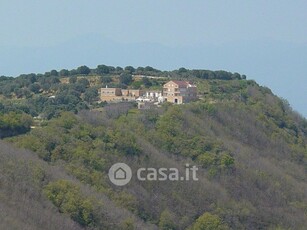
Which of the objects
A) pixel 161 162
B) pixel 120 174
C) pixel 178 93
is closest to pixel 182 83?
pixel 178 93

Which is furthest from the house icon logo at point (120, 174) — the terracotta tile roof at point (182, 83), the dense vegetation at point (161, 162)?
the terracotta tile roof at point (182, 83)

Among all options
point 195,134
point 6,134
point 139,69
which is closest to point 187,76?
point 139,69

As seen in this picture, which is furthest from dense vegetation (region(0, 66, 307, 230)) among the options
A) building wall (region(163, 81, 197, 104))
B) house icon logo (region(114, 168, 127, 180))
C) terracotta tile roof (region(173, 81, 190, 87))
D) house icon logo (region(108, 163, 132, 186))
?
terracotta tile roof (region(173, 81, 190, 87))

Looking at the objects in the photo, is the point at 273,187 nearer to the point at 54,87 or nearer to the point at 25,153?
the point at 25,153

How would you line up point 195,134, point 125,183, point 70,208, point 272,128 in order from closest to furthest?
point 70,208 < point 125,183 < point 195,134 < point 272,128

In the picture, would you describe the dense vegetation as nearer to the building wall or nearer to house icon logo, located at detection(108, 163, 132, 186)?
house icon logo, located at detection(108, 163, 132, 186)

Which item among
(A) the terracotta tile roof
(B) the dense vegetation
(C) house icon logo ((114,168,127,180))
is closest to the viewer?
(B) the dense vegetation
